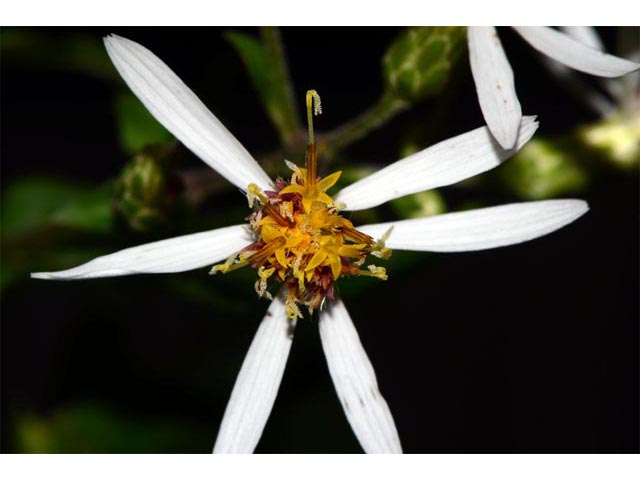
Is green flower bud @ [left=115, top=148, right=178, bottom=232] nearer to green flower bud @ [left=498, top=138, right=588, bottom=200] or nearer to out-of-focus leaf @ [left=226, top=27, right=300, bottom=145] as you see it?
out-of-focus leaf @ [left=226, top=27, right=300, bottom=145]

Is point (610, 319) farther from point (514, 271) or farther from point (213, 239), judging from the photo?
point (213, 239)

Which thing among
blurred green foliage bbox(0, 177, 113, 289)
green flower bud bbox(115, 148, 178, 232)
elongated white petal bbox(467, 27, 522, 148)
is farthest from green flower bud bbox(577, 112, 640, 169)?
blurred green foliage bbox(0, 177, 113, 289)

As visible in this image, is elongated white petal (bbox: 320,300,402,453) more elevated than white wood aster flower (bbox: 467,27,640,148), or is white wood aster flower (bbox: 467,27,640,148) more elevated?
white wood aster flower (bbox: 467,27,640,148)

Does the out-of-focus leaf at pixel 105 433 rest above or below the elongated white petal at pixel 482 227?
above

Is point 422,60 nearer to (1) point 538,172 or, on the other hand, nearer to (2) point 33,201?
(1) point 538,172

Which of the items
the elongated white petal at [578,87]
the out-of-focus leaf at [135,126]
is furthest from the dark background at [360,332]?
the out-of-focus leaf at [135,126]

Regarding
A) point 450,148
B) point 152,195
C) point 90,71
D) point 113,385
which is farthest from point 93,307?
point 450,148

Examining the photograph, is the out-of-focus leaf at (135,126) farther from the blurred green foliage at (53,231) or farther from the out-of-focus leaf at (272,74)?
the out-of-focus leaf at (272,74)
